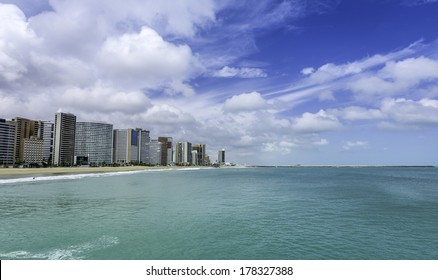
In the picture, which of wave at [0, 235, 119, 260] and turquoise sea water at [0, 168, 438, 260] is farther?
turquoise sea water at [0, 168, 438, 260]

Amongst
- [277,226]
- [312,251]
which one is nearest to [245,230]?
[277,226]

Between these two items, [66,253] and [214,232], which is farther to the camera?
[214,232]

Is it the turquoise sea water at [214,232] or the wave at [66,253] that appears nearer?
the wave at [66,253]
